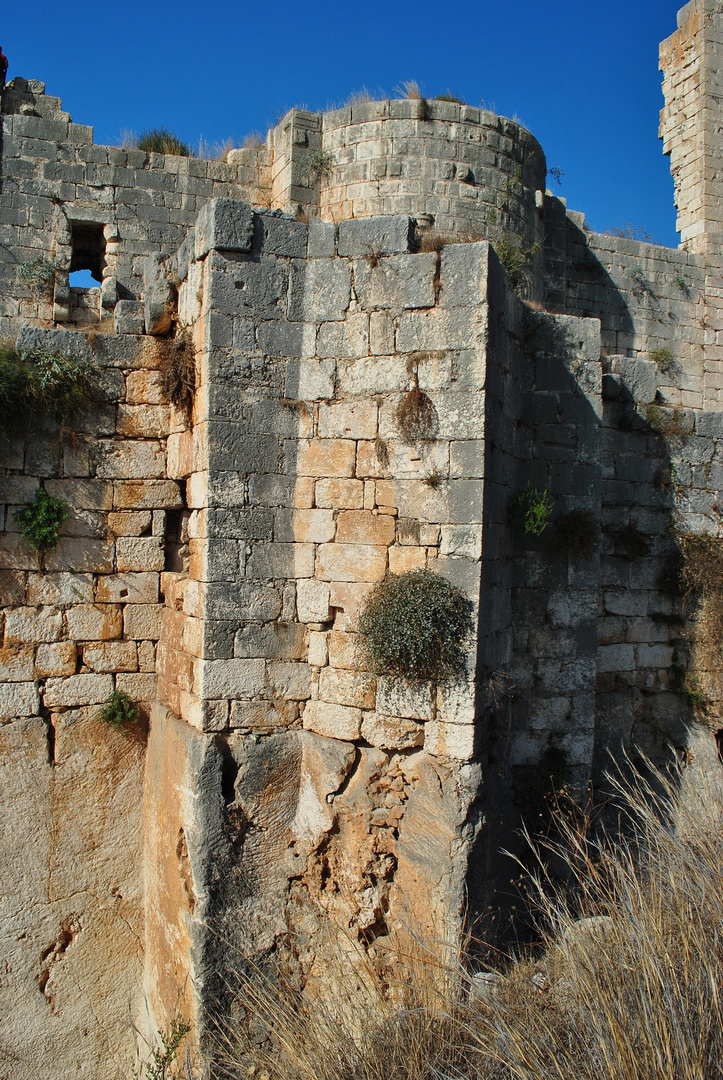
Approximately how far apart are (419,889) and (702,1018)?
2197mm

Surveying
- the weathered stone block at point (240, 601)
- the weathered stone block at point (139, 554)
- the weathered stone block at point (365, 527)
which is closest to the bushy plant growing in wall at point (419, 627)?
the weathered stone block at point (365, 527)

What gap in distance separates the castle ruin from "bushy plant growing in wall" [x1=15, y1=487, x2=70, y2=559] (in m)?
0.08

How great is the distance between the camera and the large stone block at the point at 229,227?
5125 millimetres

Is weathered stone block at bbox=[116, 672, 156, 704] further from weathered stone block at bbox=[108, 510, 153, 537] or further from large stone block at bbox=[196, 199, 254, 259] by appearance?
large stone block at bbox=[196, 199, 254, 259]

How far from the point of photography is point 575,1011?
339 centimetres

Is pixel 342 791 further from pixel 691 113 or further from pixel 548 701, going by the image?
pixel 691 113

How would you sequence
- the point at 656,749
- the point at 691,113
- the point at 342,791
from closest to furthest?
the point at 342,791 → the point at 656,749 → the point at 691,113

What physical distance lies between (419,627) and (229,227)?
117 inches

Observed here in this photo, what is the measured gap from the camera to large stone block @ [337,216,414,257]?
5.10 meters

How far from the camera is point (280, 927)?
530 centimetres

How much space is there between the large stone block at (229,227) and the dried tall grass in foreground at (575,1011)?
4.38 m

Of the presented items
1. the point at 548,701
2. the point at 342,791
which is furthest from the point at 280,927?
the point at 548,701

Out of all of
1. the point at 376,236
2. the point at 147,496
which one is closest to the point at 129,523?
the point at 147,496

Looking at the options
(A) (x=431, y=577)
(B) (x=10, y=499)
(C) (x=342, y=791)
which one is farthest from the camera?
(B) (x=10, y=499)
